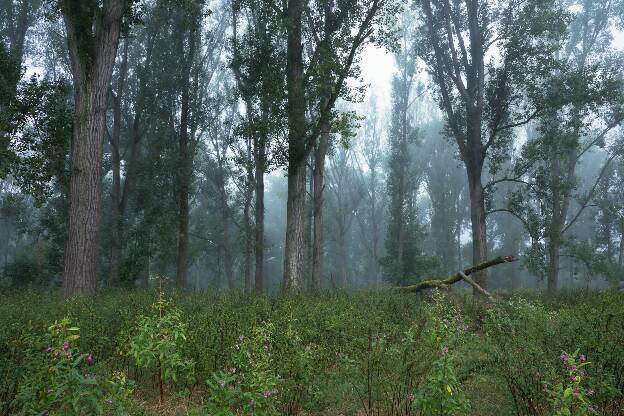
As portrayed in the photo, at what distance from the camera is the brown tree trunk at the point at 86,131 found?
1048 centimetres

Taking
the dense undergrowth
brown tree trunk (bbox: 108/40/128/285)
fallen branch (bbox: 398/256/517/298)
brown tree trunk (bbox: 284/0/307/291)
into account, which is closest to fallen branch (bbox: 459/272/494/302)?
fallen branch (bbox: 398/256/517/298)

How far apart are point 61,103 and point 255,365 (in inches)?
533

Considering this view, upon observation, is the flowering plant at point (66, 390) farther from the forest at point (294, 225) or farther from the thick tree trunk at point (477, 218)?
A: the thick tree trunk at point (477, 218)

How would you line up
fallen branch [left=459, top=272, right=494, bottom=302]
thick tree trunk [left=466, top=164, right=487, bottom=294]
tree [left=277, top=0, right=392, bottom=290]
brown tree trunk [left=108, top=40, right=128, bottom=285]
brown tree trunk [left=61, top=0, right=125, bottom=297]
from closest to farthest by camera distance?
brown tree trunk [left=61, top=0, right=125, bottom=297]
fallen branch [left=459, top=272, right=494, bottom=302]
tree [left=277, top=0, right=392, bottom=290]
thick tree trunk [left=466, top=164, right=487, bottom=294]
brown tree trunk [left=108, top=40, right=128, bottom=285]

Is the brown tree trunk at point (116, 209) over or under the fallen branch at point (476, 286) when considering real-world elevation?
over

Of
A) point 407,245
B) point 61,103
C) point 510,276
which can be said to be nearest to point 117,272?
point 61,103

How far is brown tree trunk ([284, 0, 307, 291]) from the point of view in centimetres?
1323

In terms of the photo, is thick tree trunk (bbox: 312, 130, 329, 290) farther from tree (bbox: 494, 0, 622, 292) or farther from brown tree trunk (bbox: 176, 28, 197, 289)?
tree (bbox: 494, 0, 622, 292)

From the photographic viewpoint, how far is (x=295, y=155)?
13.6 meters

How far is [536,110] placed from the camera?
16281 millimetres

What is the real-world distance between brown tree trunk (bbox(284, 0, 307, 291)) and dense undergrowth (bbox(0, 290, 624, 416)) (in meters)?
5.69

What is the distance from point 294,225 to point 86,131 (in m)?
6.18

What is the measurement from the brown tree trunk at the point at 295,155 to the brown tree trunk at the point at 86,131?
4.95 meters

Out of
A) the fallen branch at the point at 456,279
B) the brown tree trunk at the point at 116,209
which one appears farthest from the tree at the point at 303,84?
the brown tree trunk at the point at 116,209
